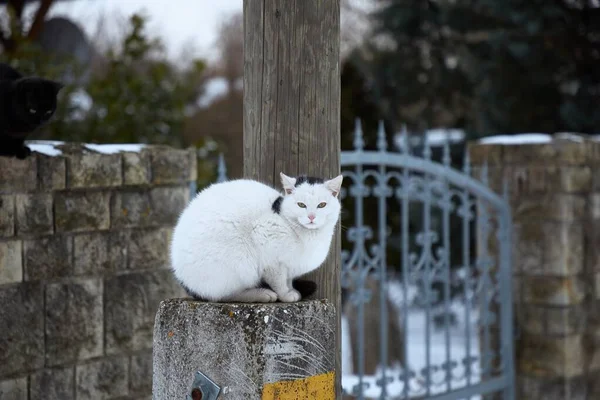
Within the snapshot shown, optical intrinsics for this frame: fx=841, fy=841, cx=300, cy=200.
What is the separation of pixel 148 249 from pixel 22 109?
35.7 inches

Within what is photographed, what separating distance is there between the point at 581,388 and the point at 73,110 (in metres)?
4.85

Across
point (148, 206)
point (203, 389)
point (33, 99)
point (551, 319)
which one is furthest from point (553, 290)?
point (203, 389)

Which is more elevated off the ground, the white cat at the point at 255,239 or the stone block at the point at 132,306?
the white cat at the point at 255,239

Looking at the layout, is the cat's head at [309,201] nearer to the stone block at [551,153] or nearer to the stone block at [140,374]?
the stone block at [140,374]

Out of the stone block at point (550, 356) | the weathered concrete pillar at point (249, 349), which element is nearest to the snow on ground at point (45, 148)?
the weathered concrete pillar at point (249, 349)

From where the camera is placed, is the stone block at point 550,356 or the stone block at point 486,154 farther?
the stone block at point 486,154

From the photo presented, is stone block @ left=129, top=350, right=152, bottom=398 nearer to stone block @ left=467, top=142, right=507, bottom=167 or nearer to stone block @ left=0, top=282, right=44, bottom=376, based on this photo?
stone block @ left=0, top=282, right=44, bottom=376

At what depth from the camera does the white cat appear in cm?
259

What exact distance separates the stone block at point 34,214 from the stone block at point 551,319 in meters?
3.63

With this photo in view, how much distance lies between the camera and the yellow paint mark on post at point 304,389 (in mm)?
2498

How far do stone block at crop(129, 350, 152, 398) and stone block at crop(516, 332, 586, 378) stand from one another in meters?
3.03

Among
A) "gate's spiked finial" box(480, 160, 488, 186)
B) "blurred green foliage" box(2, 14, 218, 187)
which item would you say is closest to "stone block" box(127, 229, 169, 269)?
"gate's spiked finial" box(480, 160, 488, 186)

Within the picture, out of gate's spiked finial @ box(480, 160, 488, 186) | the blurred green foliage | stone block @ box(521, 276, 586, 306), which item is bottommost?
stone block @ box(521, 276, 586, 306)

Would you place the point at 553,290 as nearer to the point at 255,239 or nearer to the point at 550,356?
the point at 550,356
